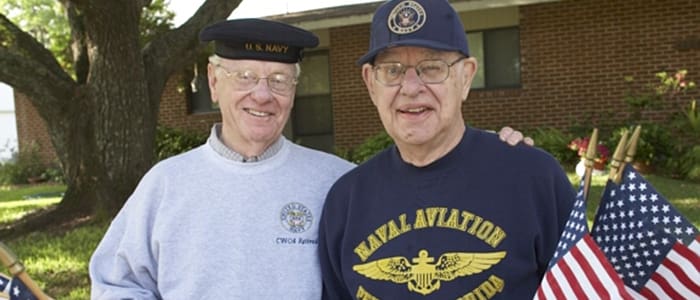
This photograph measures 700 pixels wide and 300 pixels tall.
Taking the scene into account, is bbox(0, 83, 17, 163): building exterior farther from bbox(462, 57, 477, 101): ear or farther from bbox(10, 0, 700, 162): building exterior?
bbox(462, 57, 477, 101): ear

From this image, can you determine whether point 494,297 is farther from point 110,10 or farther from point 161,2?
point 161,2

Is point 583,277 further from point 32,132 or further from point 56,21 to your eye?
point 56,21

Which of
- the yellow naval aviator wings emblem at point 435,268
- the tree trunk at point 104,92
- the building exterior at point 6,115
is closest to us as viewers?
the yellow naval aviator wings emblem at point 435,268

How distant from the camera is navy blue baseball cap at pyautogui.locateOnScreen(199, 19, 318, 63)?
259cm

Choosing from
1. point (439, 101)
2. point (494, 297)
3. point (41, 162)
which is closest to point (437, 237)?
point (494, 297)

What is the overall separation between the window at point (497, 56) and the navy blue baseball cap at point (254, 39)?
10160mm

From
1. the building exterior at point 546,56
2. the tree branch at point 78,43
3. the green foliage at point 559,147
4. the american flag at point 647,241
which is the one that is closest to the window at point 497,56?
the building exterior at point 546,56

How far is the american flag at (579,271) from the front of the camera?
6.44ft

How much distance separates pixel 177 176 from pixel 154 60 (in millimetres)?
6076

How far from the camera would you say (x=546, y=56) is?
39.3ft

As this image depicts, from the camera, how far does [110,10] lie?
775 centimetres

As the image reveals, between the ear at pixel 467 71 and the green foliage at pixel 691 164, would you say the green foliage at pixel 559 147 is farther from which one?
the ear at pixel 467 71

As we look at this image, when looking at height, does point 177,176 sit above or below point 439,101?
below

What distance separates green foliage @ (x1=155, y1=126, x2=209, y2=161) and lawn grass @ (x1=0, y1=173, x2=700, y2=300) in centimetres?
400
